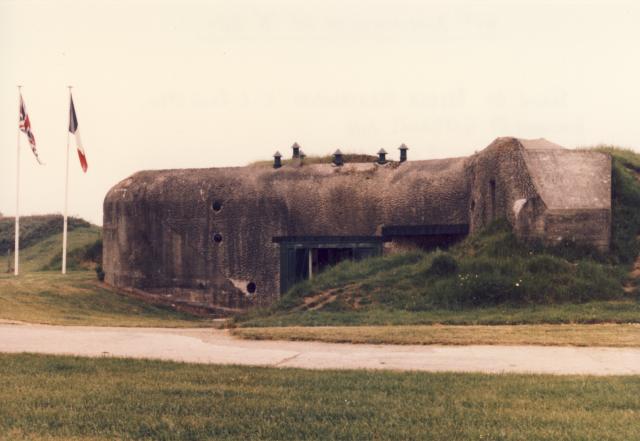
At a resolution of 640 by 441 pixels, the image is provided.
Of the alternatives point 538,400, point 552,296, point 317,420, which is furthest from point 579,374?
point 552,296

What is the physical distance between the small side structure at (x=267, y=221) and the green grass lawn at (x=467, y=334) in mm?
7405

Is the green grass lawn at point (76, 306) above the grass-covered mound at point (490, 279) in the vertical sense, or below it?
below

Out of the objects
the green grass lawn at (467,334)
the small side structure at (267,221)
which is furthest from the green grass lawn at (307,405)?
the small side structure at (267,221)

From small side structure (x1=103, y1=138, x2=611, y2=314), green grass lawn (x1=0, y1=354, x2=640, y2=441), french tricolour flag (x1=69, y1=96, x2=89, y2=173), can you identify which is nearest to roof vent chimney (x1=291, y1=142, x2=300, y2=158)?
small side structure (x1=103, y1=138, x2=611, y2=314)

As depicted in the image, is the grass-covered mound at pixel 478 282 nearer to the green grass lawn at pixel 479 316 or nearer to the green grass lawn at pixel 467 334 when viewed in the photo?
the green grass lawn at pixel 479 316

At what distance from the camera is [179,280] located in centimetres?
2339

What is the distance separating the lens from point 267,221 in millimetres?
22609

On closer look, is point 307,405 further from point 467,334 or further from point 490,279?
point 490,279

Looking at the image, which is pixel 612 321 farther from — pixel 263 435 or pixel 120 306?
pixel 120 306

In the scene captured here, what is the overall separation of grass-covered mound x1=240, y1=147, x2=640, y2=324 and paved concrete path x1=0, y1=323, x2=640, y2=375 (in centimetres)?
291

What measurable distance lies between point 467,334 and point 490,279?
4.18 metres

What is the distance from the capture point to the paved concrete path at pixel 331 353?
8336 mm

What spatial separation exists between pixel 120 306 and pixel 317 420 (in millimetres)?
16673

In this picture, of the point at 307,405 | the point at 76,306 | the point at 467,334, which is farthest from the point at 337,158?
the point at 307,405
